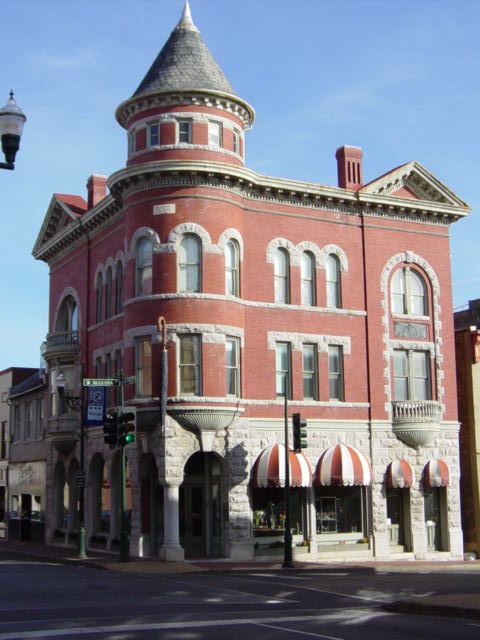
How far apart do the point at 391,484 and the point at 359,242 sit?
975 centimetres

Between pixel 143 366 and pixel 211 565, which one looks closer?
pixel 211 565

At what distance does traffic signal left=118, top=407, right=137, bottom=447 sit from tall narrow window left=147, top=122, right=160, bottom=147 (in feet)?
34.7

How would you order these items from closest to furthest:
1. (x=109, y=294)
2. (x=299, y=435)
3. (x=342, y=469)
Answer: (x=299, y=435) < (x=342, y=469) < (x=109, y=294)

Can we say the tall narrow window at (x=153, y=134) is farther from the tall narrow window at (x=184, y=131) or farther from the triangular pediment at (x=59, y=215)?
→ the triangular pediment at (x=59, y=215)

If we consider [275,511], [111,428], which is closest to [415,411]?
[275,511]

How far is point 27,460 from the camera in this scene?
50.1 meters

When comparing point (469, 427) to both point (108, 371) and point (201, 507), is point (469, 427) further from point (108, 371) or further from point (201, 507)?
point (108, 371)

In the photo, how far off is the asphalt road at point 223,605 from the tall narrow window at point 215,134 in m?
15.3

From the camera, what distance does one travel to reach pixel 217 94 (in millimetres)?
33125

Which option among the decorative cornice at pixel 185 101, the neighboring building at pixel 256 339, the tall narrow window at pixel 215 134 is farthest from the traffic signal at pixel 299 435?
the decorative cornice at pixel 185 101

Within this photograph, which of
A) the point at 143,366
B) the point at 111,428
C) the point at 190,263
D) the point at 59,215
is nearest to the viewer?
the point at 111,428

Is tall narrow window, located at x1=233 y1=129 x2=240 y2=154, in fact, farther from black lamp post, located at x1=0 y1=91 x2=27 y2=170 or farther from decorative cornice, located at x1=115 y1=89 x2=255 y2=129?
black lamp post, located at x1=0 y1=91 x2=27 y2=170

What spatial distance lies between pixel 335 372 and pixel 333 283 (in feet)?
11.7

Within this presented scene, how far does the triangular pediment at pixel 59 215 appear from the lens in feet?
137
